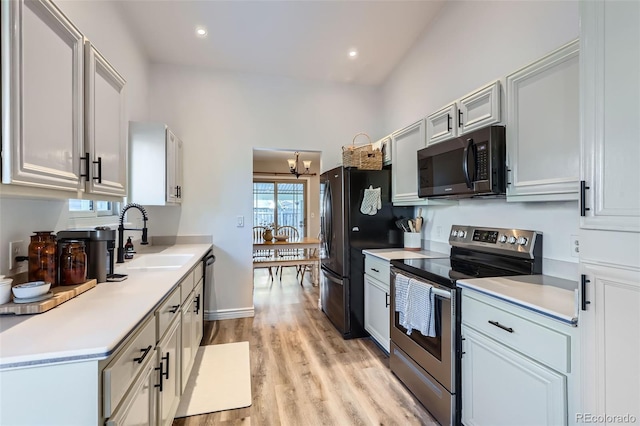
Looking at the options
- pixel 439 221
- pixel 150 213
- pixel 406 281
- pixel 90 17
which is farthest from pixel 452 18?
Answer: pixel 150 213

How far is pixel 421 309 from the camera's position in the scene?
1898 mm

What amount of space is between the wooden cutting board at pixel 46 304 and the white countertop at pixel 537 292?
185cm

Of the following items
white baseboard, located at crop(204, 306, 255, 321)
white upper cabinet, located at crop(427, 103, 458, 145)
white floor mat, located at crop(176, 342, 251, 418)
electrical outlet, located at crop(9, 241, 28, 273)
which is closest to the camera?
electrical outlet, located at crop(9, 241, 28, 273)

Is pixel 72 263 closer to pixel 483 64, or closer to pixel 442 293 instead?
pixel 442 293

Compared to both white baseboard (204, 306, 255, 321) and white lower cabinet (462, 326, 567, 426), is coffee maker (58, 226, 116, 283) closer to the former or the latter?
white lower cabinet (462, 326, 567, 426)

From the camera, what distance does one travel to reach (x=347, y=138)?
3.97m

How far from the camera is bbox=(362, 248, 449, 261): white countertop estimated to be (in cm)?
256

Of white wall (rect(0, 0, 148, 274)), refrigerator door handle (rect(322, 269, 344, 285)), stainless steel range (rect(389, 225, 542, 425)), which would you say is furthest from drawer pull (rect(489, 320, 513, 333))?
white wall (rect(0, 0, 148, 274))

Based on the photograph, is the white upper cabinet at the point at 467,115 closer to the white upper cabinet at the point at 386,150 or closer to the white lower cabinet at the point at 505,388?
the white upper cabinet at the point at 386,150

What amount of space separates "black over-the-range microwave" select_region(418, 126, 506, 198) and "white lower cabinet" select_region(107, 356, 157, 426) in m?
1.94

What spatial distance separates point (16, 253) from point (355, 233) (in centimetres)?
241

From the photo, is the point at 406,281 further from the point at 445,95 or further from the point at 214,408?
the point at 445,95

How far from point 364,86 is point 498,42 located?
2008mm

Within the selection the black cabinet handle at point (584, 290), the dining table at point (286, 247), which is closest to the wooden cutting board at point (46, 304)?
the black cabinet handle at point (584, 290)
